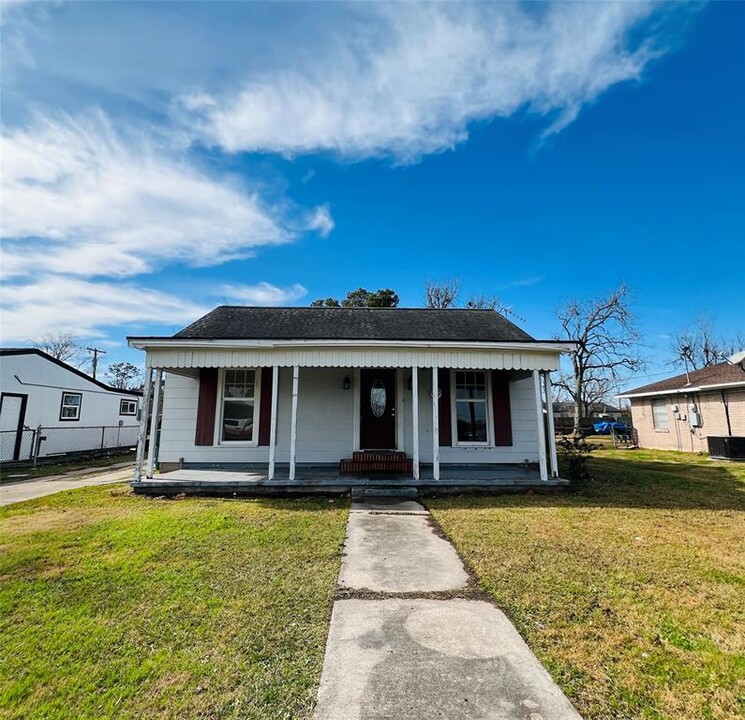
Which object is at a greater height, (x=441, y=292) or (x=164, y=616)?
(x=441, y=292)

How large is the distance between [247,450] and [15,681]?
7008 mm

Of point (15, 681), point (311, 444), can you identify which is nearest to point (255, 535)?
point (15, 681)

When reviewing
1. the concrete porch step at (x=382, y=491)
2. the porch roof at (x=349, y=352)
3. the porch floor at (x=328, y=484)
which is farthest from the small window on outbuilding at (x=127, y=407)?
the concrete porch step at (x=382, y=491)

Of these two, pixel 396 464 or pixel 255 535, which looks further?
pixel 396 464

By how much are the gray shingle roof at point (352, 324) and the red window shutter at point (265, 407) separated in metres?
1.07

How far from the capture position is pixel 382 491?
7270mm

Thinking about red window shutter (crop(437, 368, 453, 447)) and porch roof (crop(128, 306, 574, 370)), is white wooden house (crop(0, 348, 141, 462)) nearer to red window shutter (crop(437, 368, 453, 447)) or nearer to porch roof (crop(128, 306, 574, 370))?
porch roof (crop(128, 306, 574, 370))

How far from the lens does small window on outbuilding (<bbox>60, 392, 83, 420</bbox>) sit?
15844 mm

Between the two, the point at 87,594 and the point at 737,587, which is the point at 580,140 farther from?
the point at 87,594

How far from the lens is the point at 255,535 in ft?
16.2

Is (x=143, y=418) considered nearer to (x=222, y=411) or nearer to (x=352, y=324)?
(x=222, y=411)

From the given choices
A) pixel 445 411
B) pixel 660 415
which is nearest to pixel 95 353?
pixel 445 411

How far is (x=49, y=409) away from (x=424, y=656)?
1827 centimetres

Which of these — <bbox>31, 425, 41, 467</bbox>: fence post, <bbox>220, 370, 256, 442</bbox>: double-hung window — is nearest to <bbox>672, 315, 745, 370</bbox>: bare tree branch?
<bbox>220, 370, 256, 442</bbox>: double-hung window
